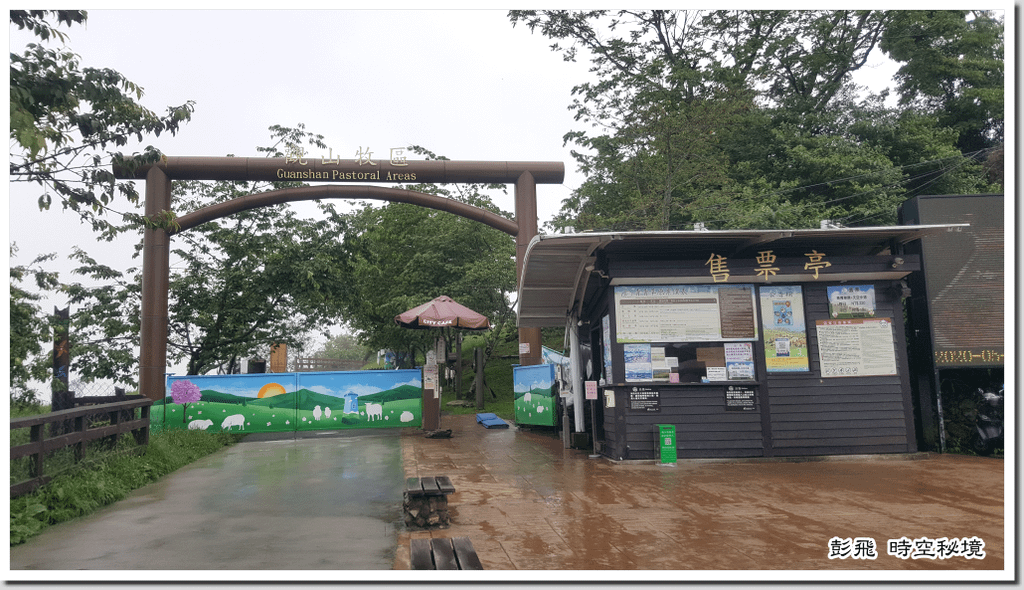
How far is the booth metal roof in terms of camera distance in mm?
8906

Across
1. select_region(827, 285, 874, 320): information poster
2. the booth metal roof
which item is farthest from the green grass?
select_region(827, 285, 874, 320): information poster

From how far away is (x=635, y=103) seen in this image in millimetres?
19359

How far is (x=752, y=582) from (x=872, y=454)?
6433 millimetres

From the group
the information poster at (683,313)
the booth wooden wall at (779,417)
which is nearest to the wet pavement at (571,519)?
the booth wooden wall at (779,417)

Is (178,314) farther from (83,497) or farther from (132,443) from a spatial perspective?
(83,497)

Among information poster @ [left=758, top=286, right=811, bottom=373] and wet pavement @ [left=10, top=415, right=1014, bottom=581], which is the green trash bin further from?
information poster @ [left=758, top=286, right=811, bottom=373]

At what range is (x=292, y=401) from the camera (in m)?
13.8

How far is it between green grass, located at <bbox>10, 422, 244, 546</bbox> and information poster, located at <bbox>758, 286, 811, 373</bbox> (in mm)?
8077

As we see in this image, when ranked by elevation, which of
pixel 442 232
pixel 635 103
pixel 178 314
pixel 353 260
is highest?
pixel 635 103

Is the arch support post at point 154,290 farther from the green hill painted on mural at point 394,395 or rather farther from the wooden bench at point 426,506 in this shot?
the wooden bench at point 426,506

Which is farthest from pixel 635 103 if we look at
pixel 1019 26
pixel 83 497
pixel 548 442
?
pixel 83 497

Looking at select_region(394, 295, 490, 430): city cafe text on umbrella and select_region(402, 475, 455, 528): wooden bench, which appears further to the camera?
select_region(394, 295, 490, 430): city cafe text on umbrella

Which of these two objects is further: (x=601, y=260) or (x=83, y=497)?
(x=601, y=260)

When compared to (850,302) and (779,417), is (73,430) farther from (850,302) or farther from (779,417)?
(850,302)
